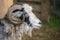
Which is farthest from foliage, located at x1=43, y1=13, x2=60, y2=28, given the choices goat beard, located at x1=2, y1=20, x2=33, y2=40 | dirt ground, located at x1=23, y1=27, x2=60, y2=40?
goat beard, located at x1=2, y1=20, x2=33, y2=40

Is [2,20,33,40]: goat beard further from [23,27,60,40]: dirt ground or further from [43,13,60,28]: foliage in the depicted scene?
[43,13,60,28]: foliage

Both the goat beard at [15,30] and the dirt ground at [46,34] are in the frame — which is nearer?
the goat beard at [15,30]

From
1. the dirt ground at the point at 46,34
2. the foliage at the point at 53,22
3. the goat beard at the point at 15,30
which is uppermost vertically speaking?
the goat beard at the point at 15,30

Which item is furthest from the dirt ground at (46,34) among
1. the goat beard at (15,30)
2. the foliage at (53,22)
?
the goat beard at (15,30)

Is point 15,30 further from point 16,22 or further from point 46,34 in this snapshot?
point 46,34

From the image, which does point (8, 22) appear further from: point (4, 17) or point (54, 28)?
point (54, 28)

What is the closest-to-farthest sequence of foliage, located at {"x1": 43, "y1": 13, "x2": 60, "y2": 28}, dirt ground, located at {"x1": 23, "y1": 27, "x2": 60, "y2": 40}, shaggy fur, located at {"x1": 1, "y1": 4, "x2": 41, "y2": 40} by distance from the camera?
shaggy fur, located at {"x1": 1, "y1": 4, "x2": 41, "y2": 40} → dirt ground, located at {"x1": 23, "y1": 27, "x2": 60, "y2": 40} → foliage, located at {"x1": 43, "y1": 13, "x2": 60, "y2": 28}

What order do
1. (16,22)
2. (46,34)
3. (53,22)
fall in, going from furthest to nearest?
(53,22) < (46,34) < (16,22)

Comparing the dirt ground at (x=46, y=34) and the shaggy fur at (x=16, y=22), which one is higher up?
the shaggy fur at (x=16, y=22)

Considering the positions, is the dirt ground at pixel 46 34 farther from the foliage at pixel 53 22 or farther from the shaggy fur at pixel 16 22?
the shaggy fur at pixel 16 22

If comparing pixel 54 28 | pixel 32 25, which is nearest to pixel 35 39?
pixel 54 28

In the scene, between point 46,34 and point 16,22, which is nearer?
point 16,22

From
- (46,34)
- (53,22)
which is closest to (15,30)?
(46,34)

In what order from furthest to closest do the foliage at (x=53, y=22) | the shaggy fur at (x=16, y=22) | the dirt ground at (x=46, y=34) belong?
the foliage at (x=53, y=22) → the dirt ground at (x=46, y=34) → the shaggy fur at (x=16, y=22)
